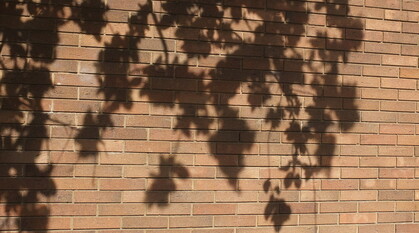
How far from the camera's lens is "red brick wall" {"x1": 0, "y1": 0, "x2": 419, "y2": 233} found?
2910 millimetres

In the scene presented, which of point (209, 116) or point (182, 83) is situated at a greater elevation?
point (182, 83)

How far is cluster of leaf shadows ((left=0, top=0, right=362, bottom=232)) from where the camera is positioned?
2.88 m

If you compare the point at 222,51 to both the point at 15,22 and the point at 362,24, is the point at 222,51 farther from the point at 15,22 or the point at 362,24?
the point at 15,22

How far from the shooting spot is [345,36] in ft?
10.8

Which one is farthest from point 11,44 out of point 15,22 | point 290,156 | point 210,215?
point 290,156

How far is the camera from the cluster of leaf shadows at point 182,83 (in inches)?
114

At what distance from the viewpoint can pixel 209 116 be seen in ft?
10.1

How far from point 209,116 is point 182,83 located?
31cm

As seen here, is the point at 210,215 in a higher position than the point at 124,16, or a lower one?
lower

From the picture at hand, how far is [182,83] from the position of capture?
3.06 m

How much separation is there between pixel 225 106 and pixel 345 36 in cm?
111

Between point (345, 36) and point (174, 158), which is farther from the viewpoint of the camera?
point (345, 36)

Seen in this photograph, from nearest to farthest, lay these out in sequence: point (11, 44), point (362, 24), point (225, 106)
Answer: point (11, 44)
point (225, 106)
point (362, 24)

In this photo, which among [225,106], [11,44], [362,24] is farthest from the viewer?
[362,24]
